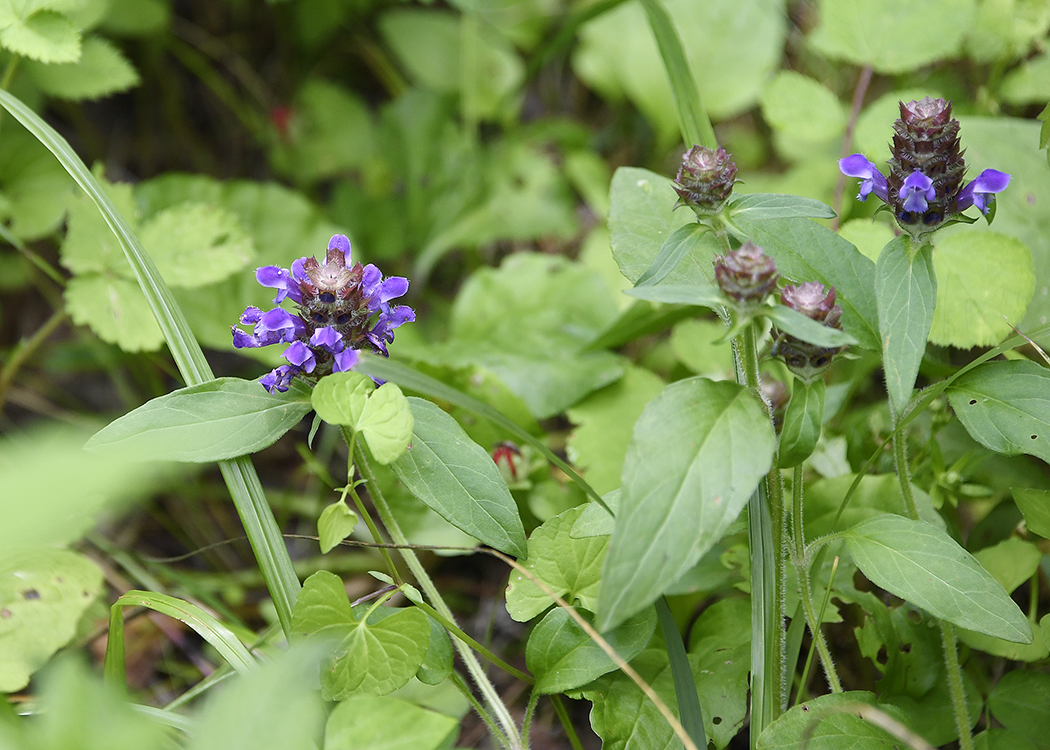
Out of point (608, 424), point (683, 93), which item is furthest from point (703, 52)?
point (608, 424)

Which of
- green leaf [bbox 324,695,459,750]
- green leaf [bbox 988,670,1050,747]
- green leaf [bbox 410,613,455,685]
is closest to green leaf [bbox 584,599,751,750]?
green leaf [bbox 410,613,455,685]

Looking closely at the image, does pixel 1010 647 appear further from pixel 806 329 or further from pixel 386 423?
pixel 386 423

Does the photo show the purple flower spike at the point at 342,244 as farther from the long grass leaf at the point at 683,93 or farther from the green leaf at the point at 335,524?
the long grass leaf at the point at 683,93

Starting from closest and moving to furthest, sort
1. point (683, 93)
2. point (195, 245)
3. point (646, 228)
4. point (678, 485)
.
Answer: point (678, 485)
point (646, 228)
point (683, 93)
point (195, 245)

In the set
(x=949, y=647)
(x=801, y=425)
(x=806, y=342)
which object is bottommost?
(x=949, y=647)

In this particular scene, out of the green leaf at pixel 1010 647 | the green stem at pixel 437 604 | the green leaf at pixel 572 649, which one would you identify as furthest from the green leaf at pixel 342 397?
the green leaf at pixel 1010 647

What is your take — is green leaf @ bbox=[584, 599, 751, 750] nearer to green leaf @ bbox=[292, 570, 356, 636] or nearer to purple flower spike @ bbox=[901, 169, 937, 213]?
green leaf @ bbox=[292, 570, 356, 636]

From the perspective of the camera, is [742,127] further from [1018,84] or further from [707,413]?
[707,413]
